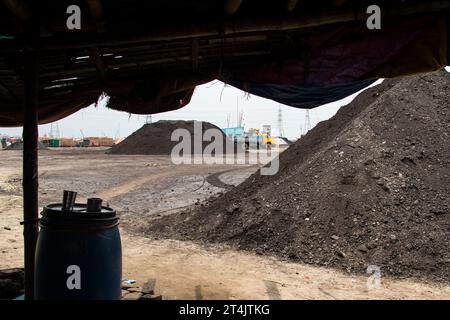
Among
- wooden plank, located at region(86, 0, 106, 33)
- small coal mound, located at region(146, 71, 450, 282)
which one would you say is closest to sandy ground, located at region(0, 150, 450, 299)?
small coal mound, located at region(146, 71, 450, 282)

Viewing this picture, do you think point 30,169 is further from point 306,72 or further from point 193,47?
point 306,72

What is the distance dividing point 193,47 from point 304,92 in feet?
4.54

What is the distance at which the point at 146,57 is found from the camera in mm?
4602

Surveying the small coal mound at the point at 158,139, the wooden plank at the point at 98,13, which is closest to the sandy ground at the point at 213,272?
the wooden plank at the point at 98,13

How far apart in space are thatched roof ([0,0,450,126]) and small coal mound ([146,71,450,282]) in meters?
3.46

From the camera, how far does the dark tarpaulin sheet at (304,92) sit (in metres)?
4.65

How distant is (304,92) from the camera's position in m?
4.80

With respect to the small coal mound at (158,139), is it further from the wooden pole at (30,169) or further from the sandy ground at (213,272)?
the wooden pole at (30,169)

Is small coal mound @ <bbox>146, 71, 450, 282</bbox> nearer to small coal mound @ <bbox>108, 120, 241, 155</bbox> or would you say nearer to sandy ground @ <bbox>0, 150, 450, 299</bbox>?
sandy ground @ <bbox>0, 150, 450, 299</bbox>

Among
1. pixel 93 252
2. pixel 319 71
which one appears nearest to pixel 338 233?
pixel 319 71

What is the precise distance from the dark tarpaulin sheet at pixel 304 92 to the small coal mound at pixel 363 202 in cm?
303

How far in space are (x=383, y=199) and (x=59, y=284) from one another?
6.14 m
